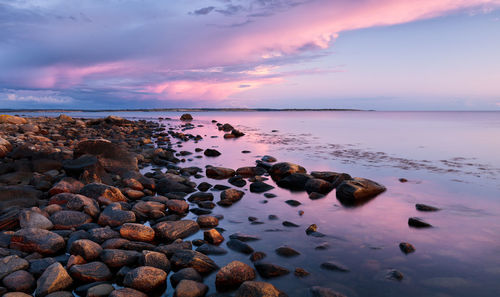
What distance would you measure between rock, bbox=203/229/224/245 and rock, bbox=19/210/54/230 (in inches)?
142

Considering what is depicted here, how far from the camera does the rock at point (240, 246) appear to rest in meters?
6.39

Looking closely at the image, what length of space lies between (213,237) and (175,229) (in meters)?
0.98

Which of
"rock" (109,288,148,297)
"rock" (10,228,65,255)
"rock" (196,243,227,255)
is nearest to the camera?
"rock" (109,288,148,297)

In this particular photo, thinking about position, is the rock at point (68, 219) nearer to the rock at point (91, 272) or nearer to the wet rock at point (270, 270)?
the rock at point (91, 272)

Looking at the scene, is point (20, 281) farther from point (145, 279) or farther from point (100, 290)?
point (145, 279)

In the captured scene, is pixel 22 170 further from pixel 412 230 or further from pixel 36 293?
pixel 412 230

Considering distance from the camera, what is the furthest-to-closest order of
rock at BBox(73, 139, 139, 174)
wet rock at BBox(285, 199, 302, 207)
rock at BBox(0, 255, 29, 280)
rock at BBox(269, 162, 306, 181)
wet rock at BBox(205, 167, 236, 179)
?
1. wet rock at BBox(205, 167, 236, 179)
2. rock at BBox(269, 162, 306, 181)
3. rock at BBox(73, 139, 139, 174)
4. wet rock at BBox(285, 199, 302, 207)
5. rock at BBox(0, 255, 29, 280)

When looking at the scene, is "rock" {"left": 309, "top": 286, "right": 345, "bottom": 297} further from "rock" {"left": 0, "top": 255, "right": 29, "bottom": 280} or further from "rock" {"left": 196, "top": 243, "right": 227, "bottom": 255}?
"rock" {"left": 0, "top": 255, "right": 29, "bottom": 280}

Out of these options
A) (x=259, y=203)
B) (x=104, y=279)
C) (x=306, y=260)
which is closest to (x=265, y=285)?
(x=306, y=260)

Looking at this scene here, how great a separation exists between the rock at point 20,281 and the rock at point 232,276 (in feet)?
9.92

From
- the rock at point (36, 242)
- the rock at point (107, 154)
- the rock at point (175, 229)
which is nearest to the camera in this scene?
the rock at point (36, 242)

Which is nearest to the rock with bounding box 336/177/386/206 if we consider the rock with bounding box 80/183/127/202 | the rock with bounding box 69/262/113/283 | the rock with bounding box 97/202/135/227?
the rock with bounding box 97/202/135/227

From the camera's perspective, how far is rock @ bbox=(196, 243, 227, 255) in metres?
6.23

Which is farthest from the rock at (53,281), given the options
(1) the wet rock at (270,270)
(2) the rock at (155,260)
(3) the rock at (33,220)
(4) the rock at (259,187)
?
(4) the rock at (259,187)
